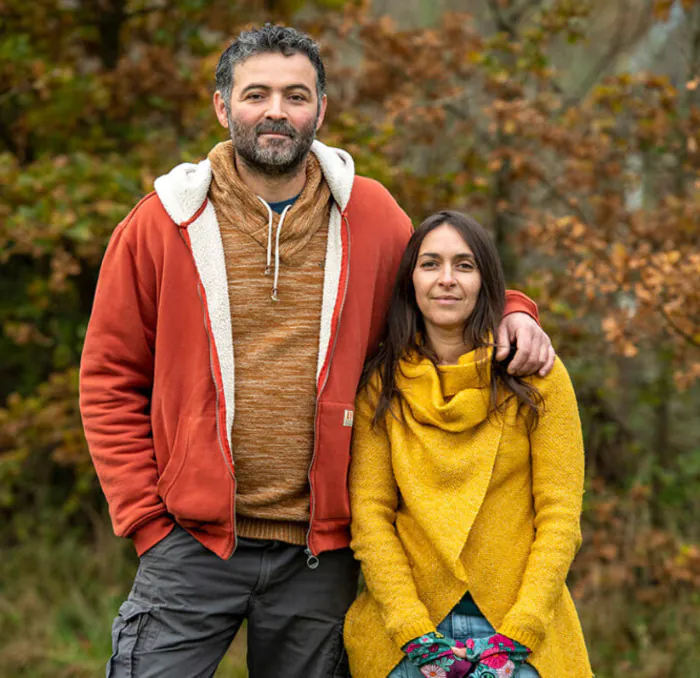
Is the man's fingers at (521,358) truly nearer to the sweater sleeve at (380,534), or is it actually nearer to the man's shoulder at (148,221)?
the sweater sleeve at (380,534)

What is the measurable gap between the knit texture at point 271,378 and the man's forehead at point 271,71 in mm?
336

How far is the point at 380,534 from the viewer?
2.80m

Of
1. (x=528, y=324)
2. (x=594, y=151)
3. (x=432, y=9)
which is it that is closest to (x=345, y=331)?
(x=528, y=324)

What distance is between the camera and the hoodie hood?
9.50 ft

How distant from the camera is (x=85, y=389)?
115 inches

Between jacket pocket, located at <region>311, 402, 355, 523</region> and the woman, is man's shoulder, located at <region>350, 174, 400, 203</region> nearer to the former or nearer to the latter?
the woman

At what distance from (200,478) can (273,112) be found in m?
1.16

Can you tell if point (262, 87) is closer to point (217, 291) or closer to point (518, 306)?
point (217, 291)

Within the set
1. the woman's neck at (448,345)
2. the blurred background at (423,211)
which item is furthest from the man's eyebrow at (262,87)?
the blurred background at (423,211)

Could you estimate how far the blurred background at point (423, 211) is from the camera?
505cm

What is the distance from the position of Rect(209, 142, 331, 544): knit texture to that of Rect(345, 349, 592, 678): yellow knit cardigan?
0.23 metres

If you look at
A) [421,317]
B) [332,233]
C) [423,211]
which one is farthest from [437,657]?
[423,211]

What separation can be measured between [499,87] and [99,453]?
3.67 meters

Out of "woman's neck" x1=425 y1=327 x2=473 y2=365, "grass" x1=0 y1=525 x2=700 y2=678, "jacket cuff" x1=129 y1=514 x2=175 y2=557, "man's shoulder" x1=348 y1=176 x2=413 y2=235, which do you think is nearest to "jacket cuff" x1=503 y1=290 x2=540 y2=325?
"woman's neck" x1=425 y1=327 x2=473 y2=365
